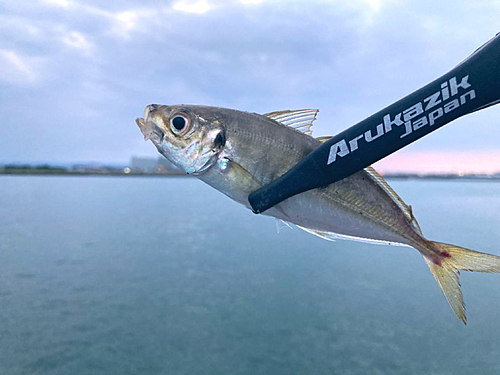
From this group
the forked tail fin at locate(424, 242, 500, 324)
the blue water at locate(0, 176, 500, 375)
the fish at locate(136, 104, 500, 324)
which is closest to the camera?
the forked tail fin at locate(424, 242, 500, 324)

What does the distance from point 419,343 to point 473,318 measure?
535 cm

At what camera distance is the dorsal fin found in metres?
1.66

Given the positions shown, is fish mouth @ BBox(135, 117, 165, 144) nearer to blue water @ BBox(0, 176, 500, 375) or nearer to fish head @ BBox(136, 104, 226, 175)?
fish head @ BBox(136, 104, 226, 175)

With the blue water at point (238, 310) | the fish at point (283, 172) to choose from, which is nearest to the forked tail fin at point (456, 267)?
the fish at point (283, 172)

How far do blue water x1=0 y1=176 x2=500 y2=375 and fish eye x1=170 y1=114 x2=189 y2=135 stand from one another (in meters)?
21.1

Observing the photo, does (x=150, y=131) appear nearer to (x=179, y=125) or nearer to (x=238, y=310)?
(x=179, y=125)

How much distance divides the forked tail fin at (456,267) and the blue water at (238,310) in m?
20.7

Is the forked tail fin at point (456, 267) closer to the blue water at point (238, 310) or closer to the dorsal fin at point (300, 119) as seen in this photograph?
the dorsal fin at point (300, 119)

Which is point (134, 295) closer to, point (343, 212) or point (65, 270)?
point (65, 270)

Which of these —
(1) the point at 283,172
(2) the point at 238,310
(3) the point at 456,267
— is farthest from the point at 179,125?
(2) the point at 238,310

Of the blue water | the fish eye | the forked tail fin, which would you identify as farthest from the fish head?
the blue water

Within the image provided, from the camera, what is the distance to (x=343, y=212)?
5.43 ft

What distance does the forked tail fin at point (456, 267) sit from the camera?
56.9 inches

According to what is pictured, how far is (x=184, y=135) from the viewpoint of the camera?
5.40ft
